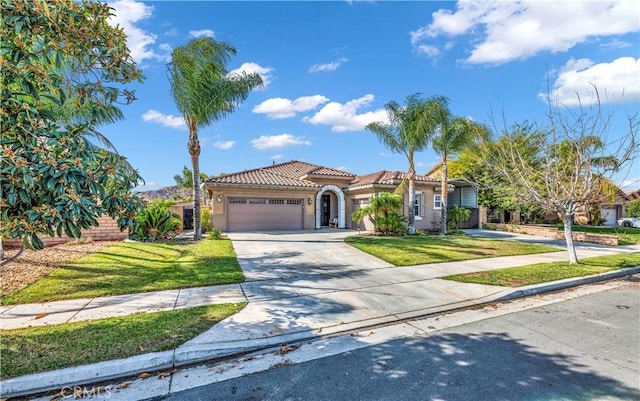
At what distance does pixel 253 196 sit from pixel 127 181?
559 inches

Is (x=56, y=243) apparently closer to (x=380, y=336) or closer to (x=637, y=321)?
(x=380, y=336)

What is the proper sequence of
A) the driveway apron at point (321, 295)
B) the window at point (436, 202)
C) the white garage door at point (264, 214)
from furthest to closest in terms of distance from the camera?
the window at point (436, 202) < the white garage door at point (264, 214) < the driveway apron at point (321, 295)

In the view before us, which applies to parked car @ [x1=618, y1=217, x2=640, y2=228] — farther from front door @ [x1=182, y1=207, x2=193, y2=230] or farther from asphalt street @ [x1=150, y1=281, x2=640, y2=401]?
front door @ [x1=182, y1=207, x2=193, y2=230]

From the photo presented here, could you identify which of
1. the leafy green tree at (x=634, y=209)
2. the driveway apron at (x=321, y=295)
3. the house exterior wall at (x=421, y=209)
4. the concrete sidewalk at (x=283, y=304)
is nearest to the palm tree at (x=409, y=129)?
the house exterior wall at (x=421, y=209)

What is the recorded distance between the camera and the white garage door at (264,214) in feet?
60.1

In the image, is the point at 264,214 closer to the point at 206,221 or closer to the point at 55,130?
the point at 206,221

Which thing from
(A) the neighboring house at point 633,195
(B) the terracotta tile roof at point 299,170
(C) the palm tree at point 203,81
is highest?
(C) the palm tree at point 203,81

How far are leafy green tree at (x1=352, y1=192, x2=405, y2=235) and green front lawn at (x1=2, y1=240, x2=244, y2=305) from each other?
826cm

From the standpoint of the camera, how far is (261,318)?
17.2ft

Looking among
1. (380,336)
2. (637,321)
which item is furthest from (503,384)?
(637,321)

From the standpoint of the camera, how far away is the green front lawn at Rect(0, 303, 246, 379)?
3.70m

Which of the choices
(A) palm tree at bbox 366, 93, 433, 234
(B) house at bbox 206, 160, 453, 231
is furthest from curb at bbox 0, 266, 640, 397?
(B) house at bbox 206, 160, 453, 231

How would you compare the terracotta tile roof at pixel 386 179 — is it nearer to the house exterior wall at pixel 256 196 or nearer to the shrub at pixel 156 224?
the house exterior wall at pixel 256 196

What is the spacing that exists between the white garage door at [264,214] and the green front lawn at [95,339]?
13.2m
